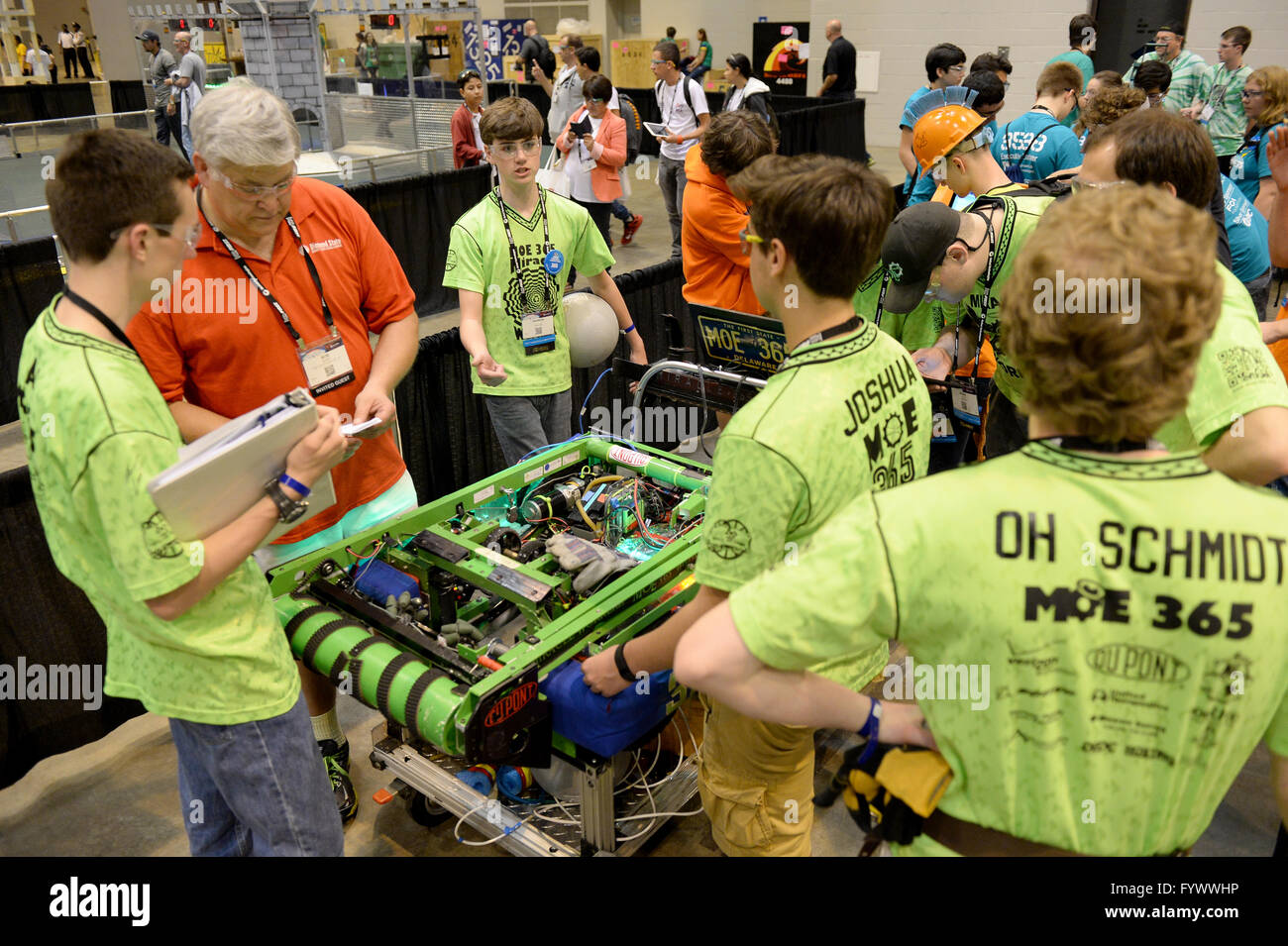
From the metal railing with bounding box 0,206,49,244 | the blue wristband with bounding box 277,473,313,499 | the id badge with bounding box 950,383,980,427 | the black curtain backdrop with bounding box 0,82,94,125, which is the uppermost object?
the black curtain backdrop with bounding box 0,82,94,125

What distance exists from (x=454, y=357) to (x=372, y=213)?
338 cm

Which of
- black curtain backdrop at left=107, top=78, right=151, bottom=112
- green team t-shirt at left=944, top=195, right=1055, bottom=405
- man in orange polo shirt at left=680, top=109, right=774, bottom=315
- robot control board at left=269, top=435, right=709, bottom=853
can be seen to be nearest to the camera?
robot control board at left=269, top=435, right=709, bottom=853

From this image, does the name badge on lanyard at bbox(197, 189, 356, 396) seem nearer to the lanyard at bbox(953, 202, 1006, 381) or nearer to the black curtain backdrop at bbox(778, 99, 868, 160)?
the lanyard at bbox(953, 202, 1006, 381)

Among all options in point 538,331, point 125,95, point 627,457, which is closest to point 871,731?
point 627,457

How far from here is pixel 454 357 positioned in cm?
421

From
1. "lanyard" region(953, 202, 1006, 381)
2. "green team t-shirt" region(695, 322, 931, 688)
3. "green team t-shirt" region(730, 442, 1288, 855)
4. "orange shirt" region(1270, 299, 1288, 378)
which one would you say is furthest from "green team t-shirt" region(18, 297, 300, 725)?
"orange shirt" region(1270, 299, 1288, 378)

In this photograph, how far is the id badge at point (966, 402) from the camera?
9.40ft

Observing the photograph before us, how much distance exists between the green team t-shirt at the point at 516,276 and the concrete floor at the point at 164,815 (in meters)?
1.33

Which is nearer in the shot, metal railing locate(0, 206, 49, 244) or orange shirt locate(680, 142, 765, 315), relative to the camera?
orange shirt locate(680, 142, 765, 315)

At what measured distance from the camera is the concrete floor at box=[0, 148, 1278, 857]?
260 centimetres

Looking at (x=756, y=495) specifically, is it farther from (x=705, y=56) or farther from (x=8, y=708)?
(x=705, y=56)

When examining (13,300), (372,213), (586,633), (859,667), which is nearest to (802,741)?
(859,667)

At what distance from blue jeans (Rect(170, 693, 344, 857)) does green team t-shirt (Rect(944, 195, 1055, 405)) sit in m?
1.93

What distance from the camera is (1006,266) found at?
258 cm
